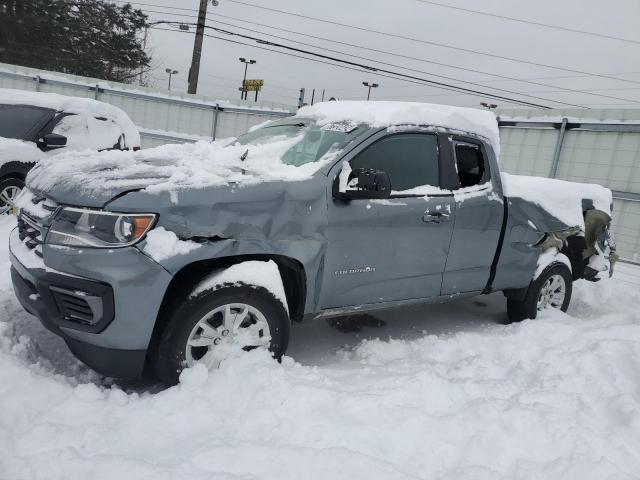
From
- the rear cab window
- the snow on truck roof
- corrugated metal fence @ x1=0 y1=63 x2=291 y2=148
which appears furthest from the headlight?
corrugated metal fence @ x1=0 y1=63 x2=291 y2=148

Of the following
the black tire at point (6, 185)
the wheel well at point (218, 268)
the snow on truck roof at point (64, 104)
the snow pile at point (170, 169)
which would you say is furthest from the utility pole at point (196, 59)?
the wheel well at point (218, 268)

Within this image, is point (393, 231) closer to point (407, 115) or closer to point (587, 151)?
point (407, 115)

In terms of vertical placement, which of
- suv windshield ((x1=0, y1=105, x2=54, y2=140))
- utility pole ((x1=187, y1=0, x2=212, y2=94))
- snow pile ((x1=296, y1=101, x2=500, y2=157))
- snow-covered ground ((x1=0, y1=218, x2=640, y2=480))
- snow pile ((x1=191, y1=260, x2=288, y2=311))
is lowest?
snow-covered ground ((x1=0, y1=218, x2=640, y2=480))

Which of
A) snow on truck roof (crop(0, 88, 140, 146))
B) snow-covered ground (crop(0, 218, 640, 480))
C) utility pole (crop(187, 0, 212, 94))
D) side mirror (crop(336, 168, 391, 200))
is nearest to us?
snow-covered ground (crop(0, 218, 640, 480))

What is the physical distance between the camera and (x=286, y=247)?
3.13 m

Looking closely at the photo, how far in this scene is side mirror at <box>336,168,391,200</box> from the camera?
10.6 ft

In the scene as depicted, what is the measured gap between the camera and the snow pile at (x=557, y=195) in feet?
15.3

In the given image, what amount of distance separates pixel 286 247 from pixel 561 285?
11.4 ft

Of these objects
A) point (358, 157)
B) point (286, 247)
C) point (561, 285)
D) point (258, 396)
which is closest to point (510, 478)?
point (258, 396)

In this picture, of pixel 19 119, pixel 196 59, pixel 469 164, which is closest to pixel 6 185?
pixel 19 119

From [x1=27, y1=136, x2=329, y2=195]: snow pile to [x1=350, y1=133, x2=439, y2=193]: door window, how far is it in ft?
1.38

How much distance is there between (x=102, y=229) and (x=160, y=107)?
547 inches

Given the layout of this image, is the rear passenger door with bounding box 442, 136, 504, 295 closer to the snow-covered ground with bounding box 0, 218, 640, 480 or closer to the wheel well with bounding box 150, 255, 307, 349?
the snow-covered ground with bounding box 0, 218, 640, 480

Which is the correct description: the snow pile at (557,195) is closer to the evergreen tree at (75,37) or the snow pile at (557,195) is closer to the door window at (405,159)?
the door window at (405,159)
